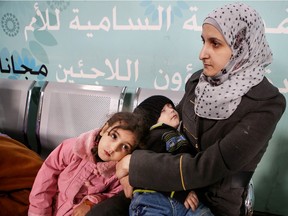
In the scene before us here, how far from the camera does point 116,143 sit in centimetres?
118

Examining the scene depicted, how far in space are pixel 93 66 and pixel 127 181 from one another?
143 centimetres

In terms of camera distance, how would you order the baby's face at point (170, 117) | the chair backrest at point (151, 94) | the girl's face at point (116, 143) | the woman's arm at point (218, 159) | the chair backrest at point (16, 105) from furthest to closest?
the chair backrest at point (16, 105) < the chair backrest at point (151, 94) < the baby's face at point (170, 117) < the girl's face at point (116, 143) < the woman's arm at point (218, 159)

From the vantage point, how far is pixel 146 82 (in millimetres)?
2158

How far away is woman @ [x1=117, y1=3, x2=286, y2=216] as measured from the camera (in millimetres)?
891

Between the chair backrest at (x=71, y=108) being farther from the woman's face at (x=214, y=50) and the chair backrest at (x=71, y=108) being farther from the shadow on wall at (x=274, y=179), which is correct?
the shadow on wall at (x=274, y=179)

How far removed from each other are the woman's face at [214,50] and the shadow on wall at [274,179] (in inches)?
48.4

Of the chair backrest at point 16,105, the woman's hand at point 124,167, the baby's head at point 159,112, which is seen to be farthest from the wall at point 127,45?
the woman's hand at point 124,167

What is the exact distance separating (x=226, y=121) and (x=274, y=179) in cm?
135

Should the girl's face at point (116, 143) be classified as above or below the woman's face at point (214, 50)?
below

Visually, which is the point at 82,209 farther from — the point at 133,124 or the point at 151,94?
the point at 151,94

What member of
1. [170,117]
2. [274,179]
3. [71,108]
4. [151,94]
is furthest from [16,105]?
[274,179]

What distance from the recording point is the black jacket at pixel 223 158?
0.88m

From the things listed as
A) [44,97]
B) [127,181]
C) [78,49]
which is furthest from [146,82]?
[127,181]

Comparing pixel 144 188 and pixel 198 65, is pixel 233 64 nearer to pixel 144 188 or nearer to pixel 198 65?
pixel 144 188
